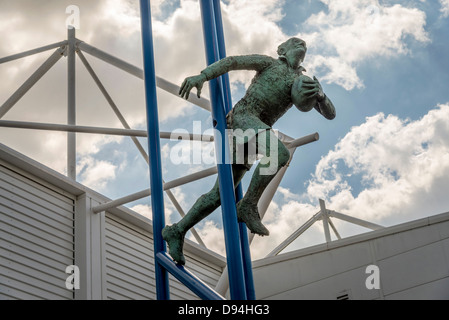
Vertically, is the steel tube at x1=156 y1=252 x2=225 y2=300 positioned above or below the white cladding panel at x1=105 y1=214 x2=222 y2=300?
below

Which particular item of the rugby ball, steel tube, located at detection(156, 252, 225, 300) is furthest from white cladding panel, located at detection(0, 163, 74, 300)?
the rugby ball

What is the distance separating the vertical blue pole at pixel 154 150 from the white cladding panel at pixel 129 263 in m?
4.20

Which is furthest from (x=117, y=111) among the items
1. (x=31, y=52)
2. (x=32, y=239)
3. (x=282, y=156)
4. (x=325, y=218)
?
(x=282, y=156)

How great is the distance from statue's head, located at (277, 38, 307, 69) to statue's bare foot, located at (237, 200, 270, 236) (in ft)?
4.10

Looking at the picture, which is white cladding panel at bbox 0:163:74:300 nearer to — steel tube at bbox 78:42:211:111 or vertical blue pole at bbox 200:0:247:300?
steel tube at bbox 78:42:211:111

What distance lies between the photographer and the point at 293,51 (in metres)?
5.71

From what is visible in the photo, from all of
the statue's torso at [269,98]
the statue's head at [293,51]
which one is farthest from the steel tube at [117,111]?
the statue's torso at [269,98]

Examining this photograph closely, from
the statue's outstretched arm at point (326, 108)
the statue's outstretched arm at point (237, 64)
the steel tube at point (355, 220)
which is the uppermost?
the steel tube at point (355, 220)

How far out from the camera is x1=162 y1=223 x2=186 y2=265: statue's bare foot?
5.40m

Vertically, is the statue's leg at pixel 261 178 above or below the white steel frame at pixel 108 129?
below

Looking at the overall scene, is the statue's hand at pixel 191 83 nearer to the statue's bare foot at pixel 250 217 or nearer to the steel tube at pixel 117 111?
the statue's bare foot at pixel 250 217

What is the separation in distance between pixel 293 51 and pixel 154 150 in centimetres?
137

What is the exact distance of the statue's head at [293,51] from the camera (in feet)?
18.6
